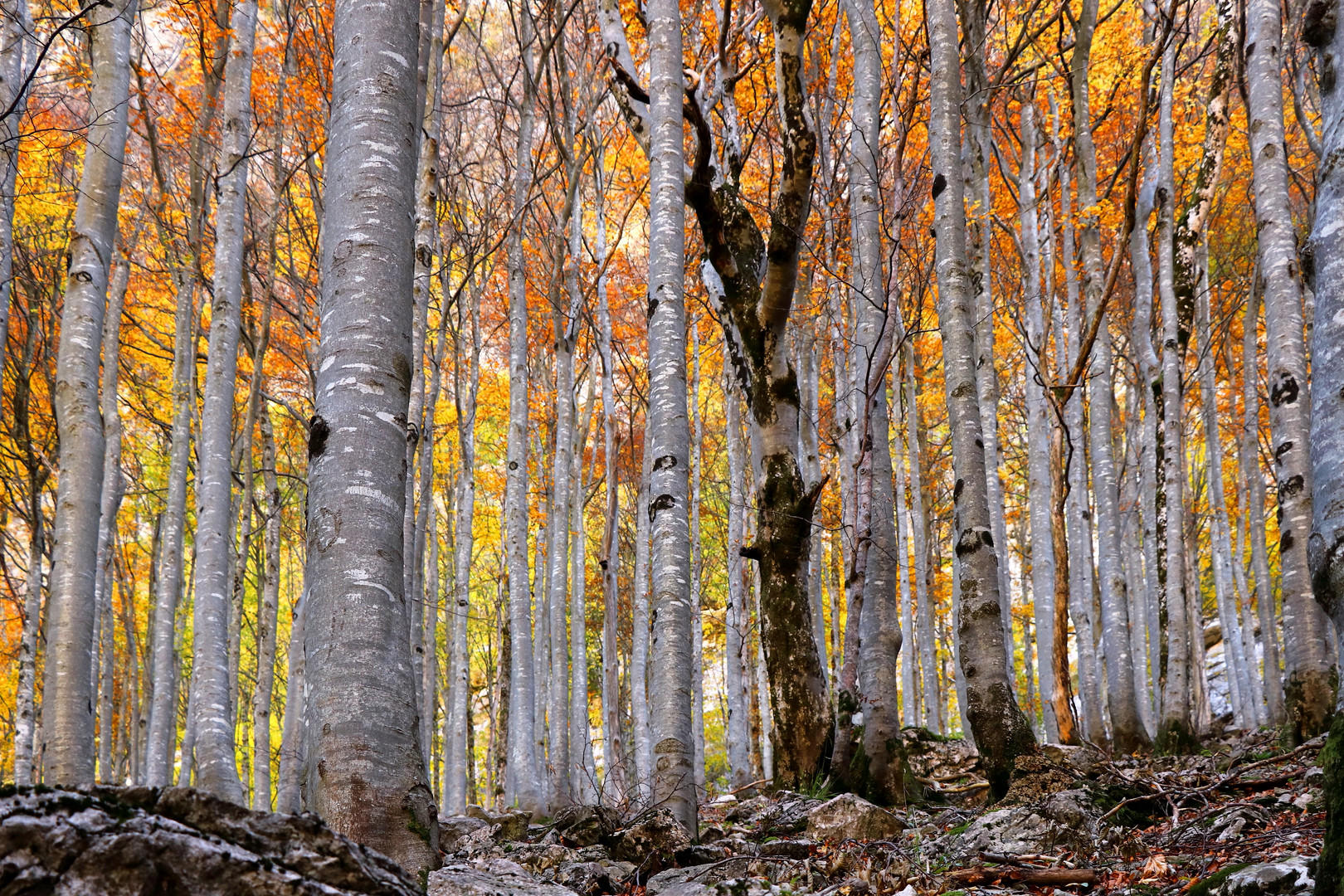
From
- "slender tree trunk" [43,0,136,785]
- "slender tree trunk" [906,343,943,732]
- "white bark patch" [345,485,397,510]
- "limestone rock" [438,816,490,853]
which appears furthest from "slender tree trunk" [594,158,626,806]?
"white bark patch" [345,485,397,510]

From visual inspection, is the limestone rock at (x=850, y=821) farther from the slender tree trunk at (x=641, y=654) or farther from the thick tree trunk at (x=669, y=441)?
the slender tree trunk at (x=641, y=654)

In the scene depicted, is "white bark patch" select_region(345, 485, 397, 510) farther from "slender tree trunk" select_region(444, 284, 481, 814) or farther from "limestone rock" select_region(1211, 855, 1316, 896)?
"slender tree trunk" select_region(444, 284, 481, 814)

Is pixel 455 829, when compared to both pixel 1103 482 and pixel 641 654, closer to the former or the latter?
pixel 641 654

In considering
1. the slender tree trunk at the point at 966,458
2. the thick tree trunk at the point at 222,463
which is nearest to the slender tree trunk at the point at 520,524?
the thick tree trunk at the point at 222,463

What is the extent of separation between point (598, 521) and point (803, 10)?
1744 cm

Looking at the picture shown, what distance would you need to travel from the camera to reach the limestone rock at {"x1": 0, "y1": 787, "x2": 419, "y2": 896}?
1.11 metres

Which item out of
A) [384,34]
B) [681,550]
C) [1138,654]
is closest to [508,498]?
[681,550]

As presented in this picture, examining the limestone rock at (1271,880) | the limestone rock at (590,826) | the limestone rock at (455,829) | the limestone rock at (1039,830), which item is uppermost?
the limestone rock at (1271,880)

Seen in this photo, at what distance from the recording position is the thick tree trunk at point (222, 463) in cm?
658

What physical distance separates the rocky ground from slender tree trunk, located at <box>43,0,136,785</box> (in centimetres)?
248

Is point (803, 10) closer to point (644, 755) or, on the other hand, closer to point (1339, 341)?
point (1339, 341)

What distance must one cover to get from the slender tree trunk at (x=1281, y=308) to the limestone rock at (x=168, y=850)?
5767 mm

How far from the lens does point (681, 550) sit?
4.64 metres

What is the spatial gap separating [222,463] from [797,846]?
5.45m
